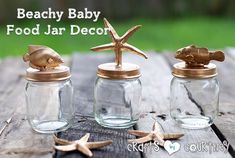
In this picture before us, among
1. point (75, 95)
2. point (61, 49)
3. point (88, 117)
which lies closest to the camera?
point (88, 117)

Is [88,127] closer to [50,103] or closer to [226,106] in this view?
[50,103]

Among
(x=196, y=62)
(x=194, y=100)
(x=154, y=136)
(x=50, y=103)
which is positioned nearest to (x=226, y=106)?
(x=194, y=100)

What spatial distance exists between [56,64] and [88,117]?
22 cm

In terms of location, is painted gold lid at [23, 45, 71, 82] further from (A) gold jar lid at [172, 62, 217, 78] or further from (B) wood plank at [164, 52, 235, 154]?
(B) wood plank at [164, 52, 235, 154]

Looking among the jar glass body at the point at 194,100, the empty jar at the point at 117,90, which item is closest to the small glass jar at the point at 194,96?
the jar glass body at the point at 194,100

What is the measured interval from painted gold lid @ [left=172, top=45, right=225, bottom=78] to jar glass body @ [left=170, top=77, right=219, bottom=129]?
1.0 inches

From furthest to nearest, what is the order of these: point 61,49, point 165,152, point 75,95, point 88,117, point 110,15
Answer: point 110,15 → point 61,49 → point 75,95 → point 88,117 → point 165,152

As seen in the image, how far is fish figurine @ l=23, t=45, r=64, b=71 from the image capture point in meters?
1.34

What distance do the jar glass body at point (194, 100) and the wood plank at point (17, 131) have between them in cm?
37

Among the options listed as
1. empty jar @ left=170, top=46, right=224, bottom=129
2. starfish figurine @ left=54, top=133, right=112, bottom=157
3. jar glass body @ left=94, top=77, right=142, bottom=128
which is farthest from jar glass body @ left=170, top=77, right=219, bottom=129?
starfish figurine @ left=54, top=133, right=112, bottom=157

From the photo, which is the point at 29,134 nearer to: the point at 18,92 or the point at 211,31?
the point at 18,92

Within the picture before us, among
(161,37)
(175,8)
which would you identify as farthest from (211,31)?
(175,8)

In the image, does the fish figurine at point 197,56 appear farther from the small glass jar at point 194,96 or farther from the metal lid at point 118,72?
the metal lid at point 118,72

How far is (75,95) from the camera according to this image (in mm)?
1758
